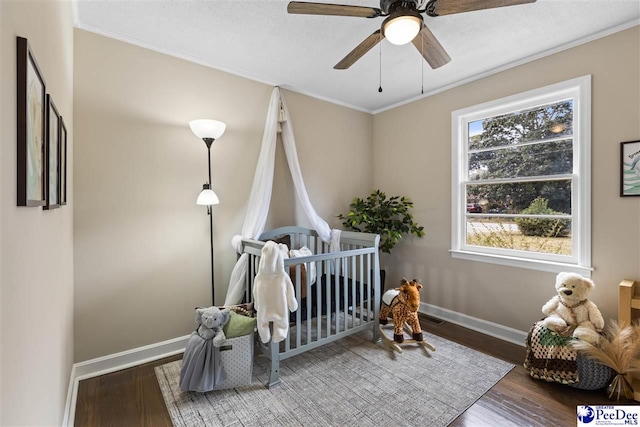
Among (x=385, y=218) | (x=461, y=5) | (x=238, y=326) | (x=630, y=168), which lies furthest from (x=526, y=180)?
(x=238, y=326)

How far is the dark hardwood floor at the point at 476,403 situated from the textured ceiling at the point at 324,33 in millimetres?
2513

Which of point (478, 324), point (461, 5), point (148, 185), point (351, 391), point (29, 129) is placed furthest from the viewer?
point (478, 324)

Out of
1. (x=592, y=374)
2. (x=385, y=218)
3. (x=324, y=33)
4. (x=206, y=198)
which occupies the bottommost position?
(x=592, y=374)

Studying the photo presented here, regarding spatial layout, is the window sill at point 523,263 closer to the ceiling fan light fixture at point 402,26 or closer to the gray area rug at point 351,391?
the gray area rug at point 351,391

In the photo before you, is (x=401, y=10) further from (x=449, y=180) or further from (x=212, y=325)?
(x=212, y=325)

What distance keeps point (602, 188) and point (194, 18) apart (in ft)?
10.5

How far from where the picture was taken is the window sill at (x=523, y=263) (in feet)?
7.65

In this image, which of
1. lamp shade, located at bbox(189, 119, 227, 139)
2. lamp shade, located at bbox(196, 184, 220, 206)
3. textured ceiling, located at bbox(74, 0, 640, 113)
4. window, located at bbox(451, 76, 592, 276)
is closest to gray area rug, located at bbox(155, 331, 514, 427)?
window, located at bbox(451, 76, 592, 276)

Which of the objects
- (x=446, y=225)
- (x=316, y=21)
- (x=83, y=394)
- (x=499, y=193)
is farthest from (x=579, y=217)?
(x=83, y=394)

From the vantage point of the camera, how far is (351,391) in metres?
1.98

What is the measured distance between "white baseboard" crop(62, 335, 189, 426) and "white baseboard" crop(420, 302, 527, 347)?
8.33ft

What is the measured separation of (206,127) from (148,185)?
2.16ft

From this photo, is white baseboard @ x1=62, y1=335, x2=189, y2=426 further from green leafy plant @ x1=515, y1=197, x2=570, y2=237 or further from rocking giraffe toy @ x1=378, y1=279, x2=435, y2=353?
green leafy plant @ x1=515, y1=197, x2=570, y2=237

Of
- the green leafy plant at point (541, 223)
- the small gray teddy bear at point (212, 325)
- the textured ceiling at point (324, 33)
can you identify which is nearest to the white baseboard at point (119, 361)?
the small gray teddy bear at point (212, 325)
